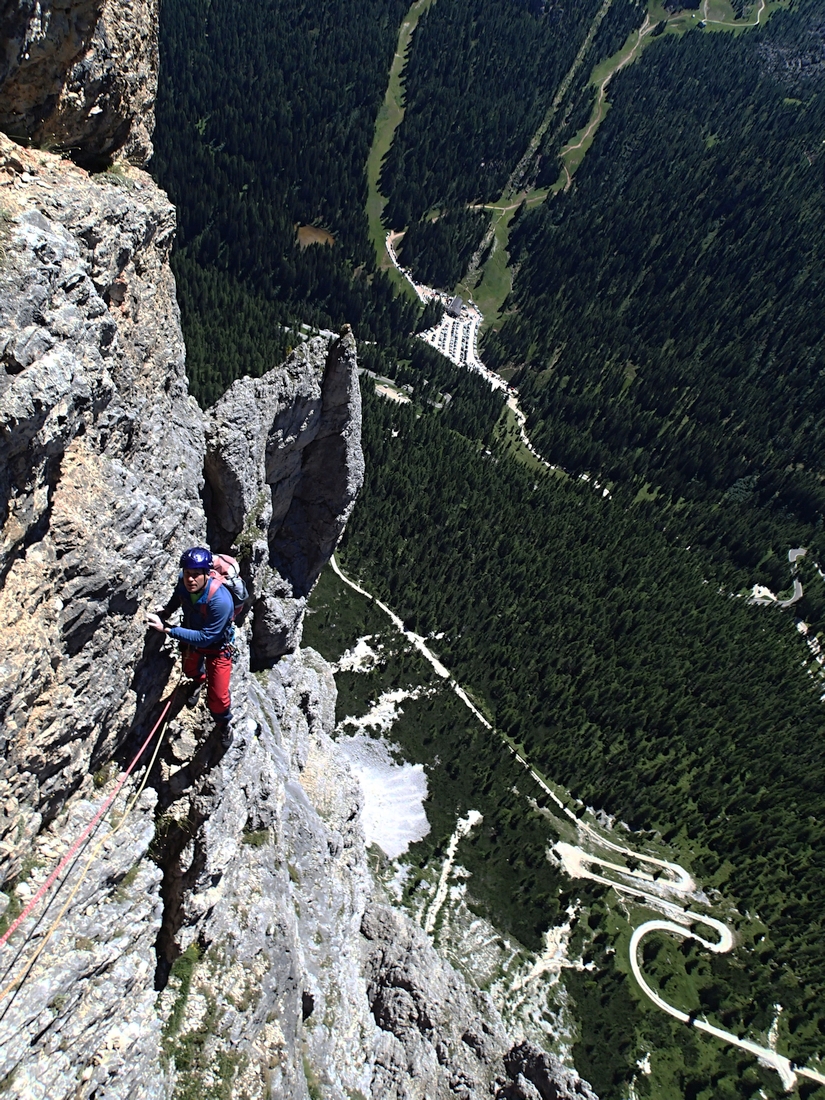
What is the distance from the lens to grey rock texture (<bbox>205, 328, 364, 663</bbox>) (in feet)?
77.4

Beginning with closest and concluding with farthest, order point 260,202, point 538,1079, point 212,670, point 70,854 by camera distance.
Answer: point 70,854 < point 212,670 < point 538,1079 < point 260,202

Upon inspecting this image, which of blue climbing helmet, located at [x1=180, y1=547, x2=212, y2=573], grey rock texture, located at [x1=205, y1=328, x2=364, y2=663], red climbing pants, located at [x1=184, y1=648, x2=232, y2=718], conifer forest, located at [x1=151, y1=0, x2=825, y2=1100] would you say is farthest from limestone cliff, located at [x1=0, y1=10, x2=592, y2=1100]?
conifer forest, located at [x1=151, y1=0, x2=825, y2=1100]

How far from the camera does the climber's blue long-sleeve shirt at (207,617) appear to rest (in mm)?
16234

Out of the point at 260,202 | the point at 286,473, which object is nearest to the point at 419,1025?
the point at 286,473

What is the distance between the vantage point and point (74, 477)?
14109 mm

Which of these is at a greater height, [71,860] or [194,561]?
[194,561]

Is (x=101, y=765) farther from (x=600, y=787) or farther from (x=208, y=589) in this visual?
(x=600, y=787)

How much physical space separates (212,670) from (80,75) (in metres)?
14.7

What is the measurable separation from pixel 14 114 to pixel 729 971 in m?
81.2

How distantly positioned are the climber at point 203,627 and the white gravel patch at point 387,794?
139 feet

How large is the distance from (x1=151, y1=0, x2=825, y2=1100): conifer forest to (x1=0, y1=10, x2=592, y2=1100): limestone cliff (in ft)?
133

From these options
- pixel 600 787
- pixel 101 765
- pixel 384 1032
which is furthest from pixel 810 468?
pixel 101 765

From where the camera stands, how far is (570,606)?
9694cm

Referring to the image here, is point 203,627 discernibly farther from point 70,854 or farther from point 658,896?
point 658,896
